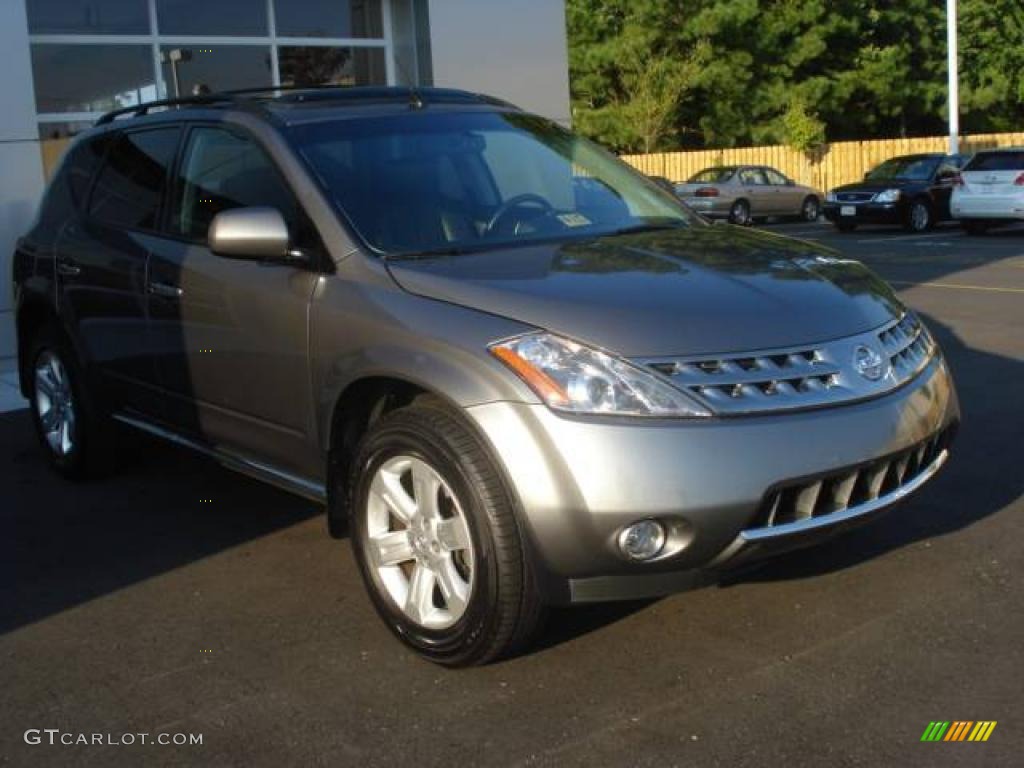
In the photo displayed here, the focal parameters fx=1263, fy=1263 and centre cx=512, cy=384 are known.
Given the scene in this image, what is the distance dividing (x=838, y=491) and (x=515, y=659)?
3.63 feet

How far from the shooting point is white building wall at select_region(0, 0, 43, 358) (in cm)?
1023

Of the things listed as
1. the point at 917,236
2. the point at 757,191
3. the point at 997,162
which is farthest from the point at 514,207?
the point at 757,191

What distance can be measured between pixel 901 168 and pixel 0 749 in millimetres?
23670

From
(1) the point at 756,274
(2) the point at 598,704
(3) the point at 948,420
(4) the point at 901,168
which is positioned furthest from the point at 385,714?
(4) the point at 901,168

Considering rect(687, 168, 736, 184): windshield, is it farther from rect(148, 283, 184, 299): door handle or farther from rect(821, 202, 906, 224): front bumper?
rect(148, 283, 184, 299): door handle

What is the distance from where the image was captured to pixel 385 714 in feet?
11.8

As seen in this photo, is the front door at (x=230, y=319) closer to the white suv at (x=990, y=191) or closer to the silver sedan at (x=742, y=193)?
the white suv at (x=990, y=191)

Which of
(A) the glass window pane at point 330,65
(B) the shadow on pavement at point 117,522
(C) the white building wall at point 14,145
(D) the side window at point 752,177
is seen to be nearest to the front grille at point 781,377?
(B) the shadow on pavement at point 117,522

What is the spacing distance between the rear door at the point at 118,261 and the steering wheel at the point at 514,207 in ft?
5.11

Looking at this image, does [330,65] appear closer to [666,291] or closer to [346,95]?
[346,95]

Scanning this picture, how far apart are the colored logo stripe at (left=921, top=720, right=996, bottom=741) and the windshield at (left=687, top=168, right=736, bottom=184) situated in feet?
87.4

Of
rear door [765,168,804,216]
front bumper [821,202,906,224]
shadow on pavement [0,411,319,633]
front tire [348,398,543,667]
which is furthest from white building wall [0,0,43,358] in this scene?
rear door [765,168,804,216]

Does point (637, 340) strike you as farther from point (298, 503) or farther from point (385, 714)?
point (298, 503)

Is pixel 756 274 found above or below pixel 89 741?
above
